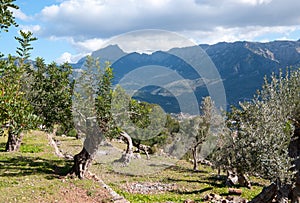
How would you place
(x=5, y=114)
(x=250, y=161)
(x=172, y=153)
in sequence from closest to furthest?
(x=5, y=114) → (x=250, y=161) → (x=172, y=153)

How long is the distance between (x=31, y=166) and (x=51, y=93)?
6830 millimetres

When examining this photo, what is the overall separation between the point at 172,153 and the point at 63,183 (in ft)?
139

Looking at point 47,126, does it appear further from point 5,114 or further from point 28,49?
point 5,114

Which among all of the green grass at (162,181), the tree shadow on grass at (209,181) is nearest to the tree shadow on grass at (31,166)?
the green grass at (162,181)

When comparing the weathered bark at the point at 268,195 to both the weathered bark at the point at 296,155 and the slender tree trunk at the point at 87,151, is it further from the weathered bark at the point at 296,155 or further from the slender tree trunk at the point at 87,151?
the slender tree trunk at the point at 87,151

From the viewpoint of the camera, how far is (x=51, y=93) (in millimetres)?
21516

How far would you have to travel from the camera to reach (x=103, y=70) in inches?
820

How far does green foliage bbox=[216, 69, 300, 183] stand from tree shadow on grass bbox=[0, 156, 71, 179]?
46.2 ft

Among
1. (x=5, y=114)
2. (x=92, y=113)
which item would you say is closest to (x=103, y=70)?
(x=92, y=113)

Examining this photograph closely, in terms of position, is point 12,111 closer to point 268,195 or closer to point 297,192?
point 268,195

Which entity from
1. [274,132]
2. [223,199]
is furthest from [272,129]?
[223,199]

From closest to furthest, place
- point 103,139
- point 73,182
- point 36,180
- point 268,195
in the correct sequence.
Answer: point 268,195
point 36,180
point 73,182
point 103,139

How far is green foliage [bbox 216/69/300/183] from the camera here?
1393cm

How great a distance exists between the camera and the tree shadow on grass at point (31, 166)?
71.9ft
